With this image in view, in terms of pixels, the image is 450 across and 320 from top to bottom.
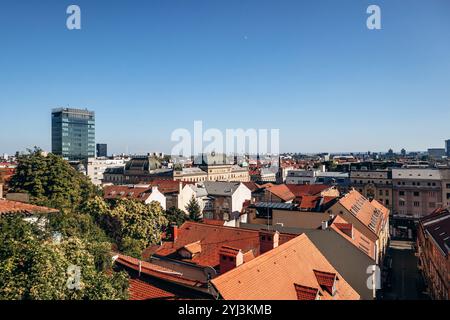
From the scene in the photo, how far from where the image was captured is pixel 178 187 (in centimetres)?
4925

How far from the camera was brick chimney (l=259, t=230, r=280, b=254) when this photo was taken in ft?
56.7

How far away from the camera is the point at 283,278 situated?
11.8m

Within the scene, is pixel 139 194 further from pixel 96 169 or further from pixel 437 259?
pixel 96 169

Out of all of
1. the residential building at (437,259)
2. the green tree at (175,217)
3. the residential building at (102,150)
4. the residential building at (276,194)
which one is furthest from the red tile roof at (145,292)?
the residential building at (102,150)

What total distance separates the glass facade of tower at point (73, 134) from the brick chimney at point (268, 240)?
118 meters

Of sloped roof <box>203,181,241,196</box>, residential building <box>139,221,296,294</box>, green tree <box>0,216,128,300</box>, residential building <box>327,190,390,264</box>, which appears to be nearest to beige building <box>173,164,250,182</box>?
sloped roof <box>203,181,241,196</box>

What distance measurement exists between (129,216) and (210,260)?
410 inches

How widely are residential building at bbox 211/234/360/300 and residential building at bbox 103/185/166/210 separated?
2698cm

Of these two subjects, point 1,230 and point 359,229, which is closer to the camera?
point 1,230

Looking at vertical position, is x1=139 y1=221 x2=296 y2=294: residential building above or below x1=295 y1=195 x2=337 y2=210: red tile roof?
below

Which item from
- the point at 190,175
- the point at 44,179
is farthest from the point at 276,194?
the point at 190,175

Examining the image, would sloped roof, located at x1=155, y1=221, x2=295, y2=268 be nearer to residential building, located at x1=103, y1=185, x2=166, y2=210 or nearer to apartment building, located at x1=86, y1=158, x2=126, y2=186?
residential building, located at x1=103, y1=185, x2=166, y2=210

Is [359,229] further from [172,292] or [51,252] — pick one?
[51,252]
